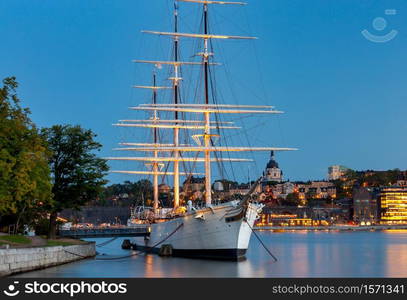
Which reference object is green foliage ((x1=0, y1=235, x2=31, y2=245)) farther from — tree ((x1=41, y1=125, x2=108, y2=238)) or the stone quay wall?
tree ((x1=41, y1=125, x2=108, y2=238))

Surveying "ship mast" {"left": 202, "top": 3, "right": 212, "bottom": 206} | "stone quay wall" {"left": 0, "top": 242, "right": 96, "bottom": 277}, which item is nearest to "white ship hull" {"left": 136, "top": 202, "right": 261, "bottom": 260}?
"ship mast" {"left": 202, "top": 3, "right": 212, "bottom": 206}

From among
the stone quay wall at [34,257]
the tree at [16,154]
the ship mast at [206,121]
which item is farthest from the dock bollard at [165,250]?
the tree at [16,154]

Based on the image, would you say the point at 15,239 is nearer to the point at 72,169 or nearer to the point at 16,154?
the point at 16,154

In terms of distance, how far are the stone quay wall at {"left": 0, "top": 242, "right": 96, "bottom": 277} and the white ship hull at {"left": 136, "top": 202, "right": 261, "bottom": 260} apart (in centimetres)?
930

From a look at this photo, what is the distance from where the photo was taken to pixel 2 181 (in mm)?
49469

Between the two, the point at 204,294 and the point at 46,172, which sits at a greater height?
the point at 46,172

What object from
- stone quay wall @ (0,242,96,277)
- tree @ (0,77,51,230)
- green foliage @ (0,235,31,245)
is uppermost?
tree @ (0,77,51,230)

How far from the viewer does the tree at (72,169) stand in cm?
7025

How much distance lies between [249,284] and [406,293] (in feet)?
38.0

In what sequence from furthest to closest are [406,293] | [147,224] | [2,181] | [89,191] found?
[147,224]
[89,191]
[2,181]
[406,293]

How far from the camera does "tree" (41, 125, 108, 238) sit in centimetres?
7025

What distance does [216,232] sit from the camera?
63.2 meters

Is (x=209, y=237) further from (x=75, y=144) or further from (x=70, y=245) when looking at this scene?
(x=75, y=144)

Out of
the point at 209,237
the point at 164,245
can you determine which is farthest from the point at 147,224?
the point at 209,237
